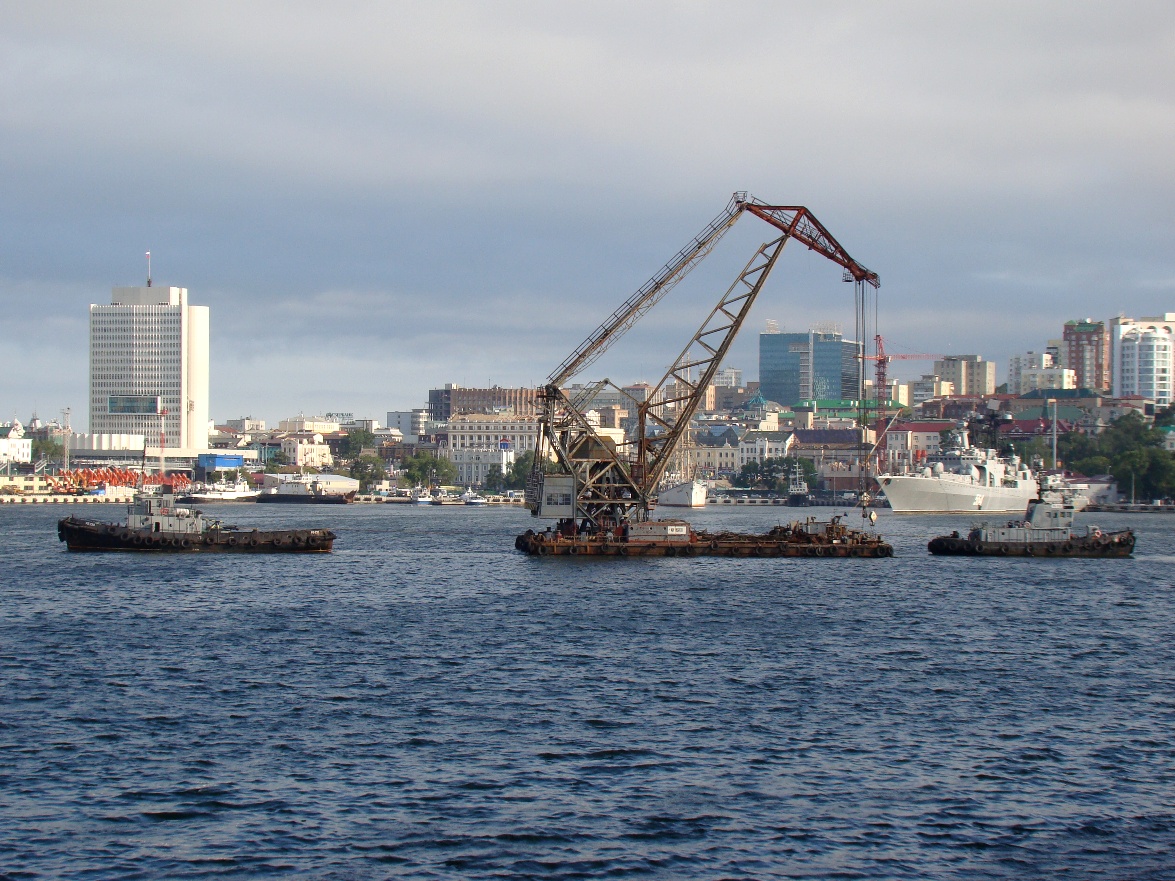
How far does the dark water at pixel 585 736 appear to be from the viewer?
81.3 ft

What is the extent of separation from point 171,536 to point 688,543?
107ft

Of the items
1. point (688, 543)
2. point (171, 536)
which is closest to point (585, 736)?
point (688, 543)

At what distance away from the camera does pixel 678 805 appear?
27.4m

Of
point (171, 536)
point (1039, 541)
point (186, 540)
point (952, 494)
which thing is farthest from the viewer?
point (952, 494)

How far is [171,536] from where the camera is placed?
88812 millimetres

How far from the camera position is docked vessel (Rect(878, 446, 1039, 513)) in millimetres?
164250

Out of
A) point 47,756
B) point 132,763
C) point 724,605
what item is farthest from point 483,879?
point 724,605

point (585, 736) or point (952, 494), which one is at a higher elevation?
point (952, 494)

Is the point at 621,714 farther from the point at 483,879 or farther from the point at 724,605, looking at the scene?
the point at 724,605

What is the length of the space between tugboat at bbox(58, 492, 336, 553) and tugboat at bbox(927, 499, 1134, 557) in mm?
41179

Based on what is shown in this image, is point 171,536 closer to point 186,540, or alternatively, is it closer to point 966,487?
point 186,540

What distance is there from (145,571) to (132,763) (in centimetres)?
4823

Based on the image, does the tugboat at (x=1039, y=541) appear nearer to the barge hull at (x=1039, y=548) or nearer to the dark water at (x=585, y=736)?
the barge hull at (x=1039, y=548)

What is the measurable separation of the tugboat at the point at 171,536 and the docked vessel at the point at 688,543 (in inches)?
650
